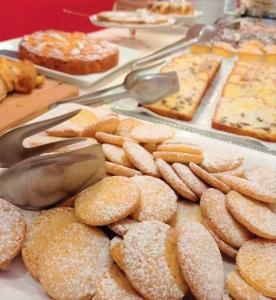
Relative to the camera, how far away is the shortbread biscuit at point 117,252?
1.92 feet

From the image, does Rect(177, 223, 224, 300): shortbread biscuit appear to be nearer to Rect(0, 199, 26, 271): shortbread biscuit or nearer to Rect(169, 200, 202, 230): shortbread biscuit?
Rect(169, 200, 202, 230): shortbread biscuit

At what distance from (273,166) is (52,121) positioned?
56cm

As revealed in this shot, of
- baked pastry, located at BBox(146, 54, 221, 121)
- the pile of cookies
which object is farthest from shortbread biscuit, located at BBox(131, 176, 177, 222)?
baked pastry, located at BBox(146, 54, 221, 121)

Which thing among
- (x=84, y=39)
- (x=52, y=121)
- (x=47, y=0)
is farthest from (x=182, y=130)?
(x=47, y=0)

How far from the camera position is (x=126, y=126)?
1021mm

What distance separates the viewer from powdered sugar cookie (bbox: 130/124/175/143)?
922 mm

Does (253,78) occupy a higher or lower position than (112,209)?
lower

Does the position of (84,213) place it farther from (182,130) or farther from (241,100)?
(241,100)

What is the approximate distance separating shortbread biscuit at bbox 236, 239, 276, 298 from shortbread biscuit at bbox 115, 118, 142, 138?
1.46 feet

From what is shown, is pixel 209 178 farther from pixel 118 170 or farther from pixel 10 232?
pixel 10 232

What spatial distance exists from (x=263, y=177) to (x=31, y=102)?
0.85 m

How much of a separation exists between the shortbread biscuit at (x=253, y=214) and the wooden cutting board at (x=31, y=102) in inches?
29.7

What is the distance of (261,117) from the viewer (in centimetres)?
130

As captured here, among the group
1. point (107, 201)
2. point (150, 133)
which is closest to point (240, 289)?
point (107, 201)
